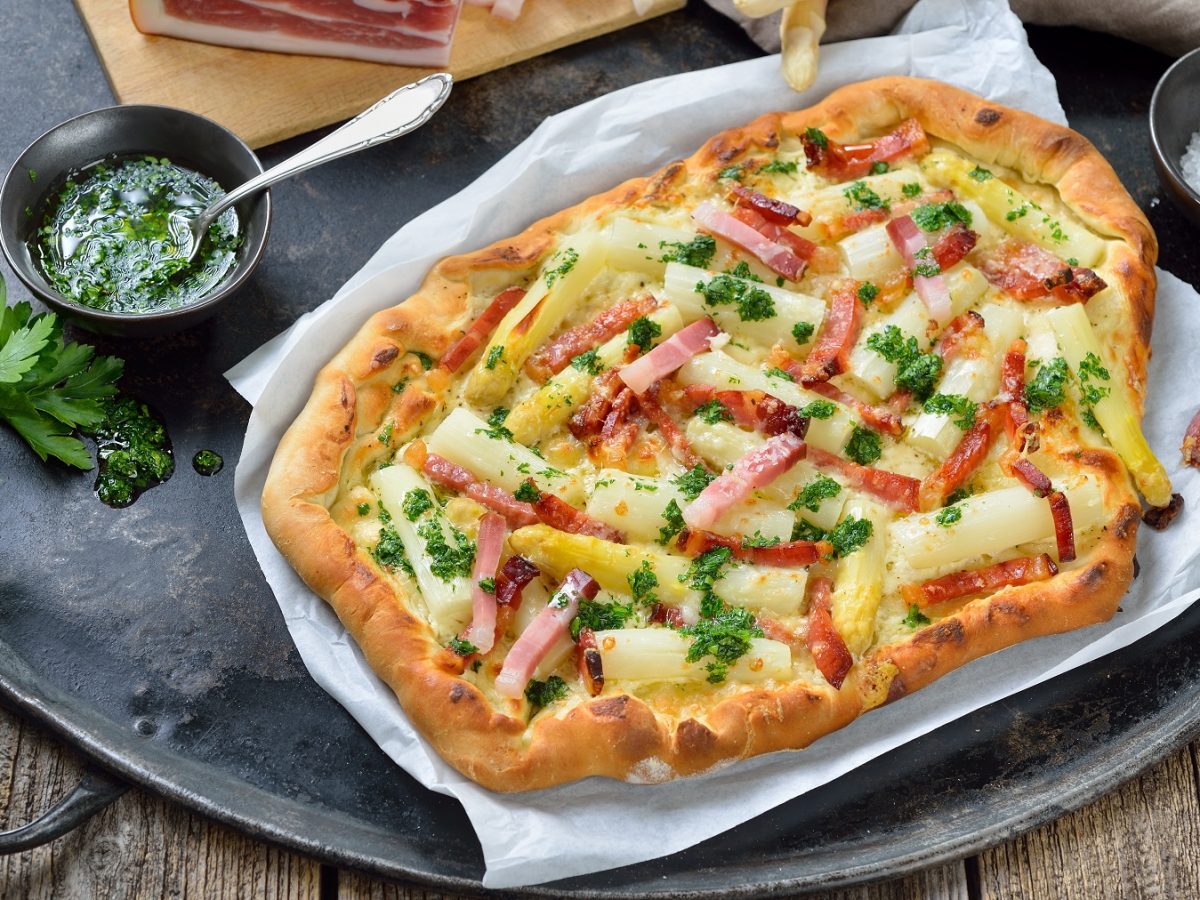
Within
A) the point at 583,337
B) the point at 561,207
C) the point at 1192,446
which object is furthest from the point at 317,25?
the point at 1192,446

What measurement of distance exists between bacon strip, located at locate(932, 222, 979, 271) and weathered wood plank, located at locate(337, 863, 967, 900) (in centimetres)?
238

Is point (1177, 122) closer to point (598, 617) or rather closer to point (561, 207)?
point (561, 207)

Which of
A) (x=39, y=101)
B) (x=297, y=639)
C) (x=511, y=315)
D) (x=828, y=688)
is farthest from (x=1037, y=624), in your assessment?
(x=39, y=101)

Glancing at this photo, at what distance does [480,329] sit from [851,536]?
165 cm

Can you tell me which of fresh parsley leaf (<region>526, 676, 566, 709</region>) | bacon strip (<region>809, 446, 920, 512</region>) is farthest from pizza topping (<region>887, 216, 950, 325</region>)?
fresh parsley leaf (<region>526, 676, 566, 709</region>)

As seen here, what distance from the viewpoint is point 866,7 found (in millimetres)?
6379

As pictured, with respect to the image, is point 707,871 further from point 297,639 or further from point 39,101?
point 39,101

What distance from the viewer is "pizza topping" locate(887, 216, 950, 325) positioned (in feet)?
17.9

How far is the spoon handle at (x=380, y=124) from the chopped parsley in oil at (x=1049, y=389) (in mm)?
2747

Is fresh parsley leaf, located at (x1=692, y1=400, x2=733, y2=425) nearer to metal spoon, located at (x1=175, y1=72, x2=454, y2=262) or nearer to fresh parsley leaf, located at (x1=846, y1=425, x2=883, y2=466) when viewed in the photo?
fresh parsley leaf, located at (x1=846, y1=425, x2=883, y2=466)

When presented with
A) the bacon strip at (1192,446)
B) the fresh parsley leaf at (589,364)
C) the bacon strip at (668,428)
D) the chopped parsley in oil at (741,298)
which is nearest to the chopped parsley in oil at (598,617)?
the bacon strip at (668,428)

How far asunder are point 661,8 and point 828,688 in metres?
3.52

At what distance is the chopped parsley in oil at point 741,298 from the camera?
539cm

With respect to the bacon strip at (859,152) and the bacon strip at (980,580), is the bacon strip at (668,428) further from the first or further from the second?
the bacon strip at (859,152)
